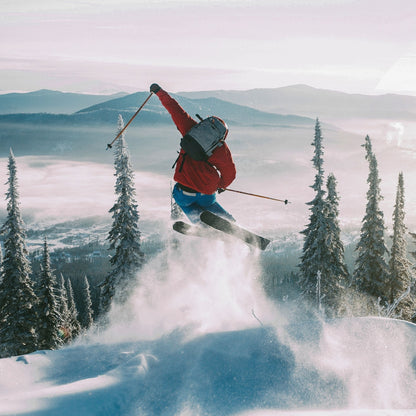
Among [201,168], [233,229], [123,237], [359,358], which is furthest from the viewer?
[123,237]

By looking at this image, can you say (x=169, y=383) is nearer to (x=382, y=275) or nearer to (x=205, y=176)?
(x=205, y=176)

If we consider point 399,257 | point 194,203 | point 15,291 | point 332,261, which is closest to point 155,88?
point 194,203

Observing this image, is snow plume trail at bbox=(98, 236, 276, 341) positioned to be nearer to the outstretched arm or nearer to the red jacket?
the red jacket

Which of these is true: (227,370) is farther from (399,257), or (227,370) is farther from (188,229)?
(399,257)

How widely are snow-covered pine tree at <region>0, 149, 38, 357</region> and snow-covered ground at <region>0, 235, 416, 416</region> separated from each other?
1873cm

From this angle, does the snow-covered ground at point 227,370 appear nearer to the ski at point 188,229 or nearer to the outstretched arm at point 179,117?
the ski at point 188,229

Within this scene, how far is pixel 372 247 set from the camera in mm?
27906

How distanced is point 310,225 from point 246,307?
59.3 ft

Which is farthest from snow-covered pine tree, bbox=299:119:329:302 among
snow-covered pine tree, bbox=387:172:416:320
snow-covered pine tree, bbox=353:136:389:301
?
snow-covered pine tree, bbox=387:172:416:320

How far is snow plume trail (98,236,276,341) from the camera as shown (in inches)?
343

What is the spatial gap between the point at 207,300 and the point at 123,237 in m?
15.9

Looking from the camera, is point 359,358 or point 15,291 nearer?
point 359,358

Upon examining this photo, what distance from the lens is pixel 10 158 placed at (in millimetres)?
26562

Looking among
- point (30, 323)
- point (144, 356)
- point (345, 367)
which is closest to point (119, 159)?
point (30, 323)
